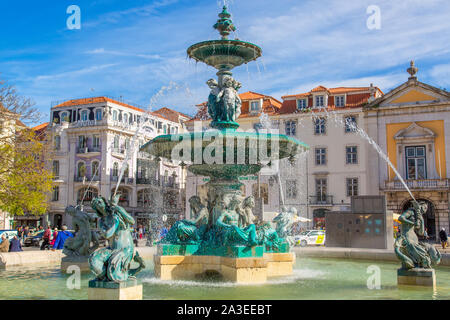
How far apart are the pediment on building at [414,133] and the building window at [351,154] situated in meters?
3.58

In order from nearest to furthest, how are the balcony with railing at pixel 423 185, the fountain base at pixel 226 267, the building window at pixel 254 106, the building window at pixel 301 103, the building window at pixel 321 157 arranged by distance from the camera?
the fountain base at pixel 226 267 → the balcony with railing at pixel 423 185 → the building window at pixel 321 157 → the building window at pixel 301 103 → the building window at pixel 254 106

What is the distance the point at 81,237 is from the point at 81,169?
3989cm

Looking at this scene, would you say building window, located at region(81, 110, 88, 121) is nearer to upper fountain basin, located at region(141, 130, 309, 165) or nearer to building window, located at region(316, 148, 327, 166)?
building window, located at region(316, 148, 327, 166)

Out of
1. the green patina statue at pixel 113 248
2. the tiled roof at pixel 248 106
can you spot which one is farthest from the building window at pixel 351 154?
the green patina statue at pixel 113 248

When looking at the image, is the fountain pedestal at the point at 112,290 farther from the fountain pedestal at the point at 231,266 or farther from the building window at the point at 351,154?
the building window at the point at 351,154

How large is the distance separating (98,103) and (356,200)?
118 ft

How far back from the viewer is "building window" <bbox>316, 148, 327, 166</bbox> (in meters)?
40.7

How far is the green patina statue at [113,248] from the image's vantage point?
571 centimetres

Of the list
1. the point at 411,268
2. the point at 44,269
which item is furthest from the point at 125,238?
the point at 44,269

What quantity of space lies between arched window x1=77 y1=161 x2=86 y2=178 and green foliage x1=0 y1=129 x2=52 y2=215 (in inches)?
1117

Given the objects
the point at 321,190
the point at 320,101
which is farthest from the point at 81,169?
the point at 320,101

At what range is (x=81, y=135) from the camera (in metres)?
49.8

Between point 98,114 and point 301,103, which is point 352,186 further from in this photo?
point 98,114
